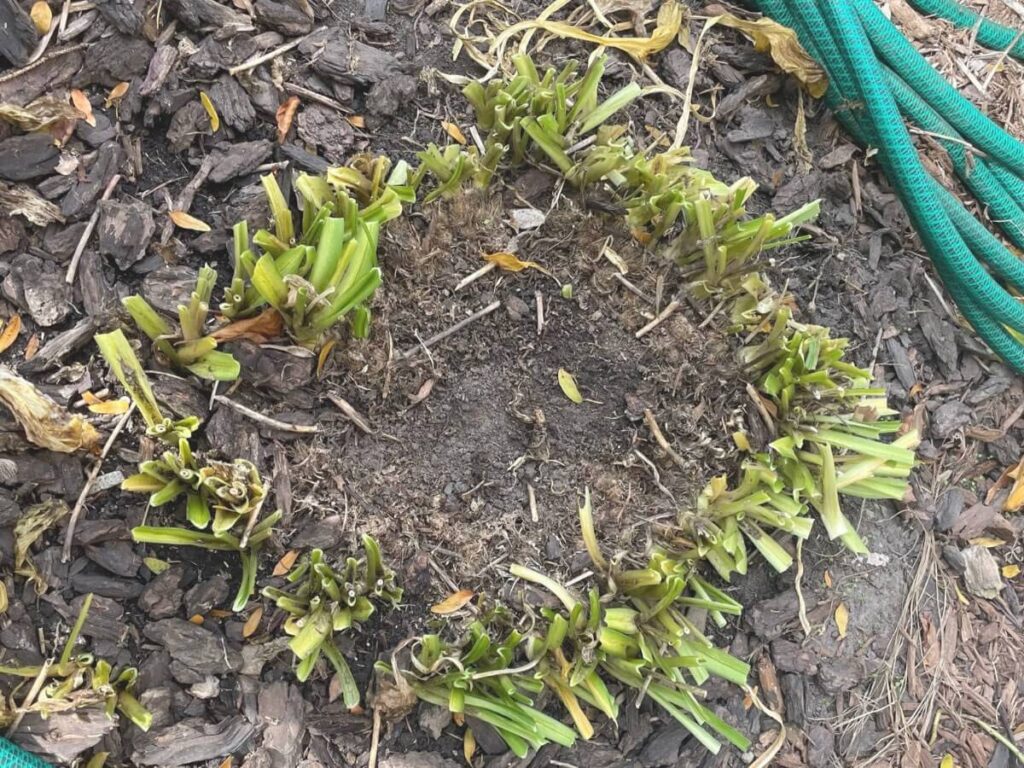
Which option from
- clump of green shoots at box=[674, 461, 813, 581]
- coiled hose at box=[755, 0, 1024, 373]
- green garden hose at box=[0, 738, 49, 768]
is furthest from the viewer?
coiled hose at box=[755, 0, 1024, 373]

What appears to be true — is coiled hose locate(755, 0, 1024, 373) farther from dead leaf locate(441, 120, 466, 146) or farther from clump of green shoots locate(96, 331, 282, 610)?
clump of green shoots locate(96, 331, 282, 610)

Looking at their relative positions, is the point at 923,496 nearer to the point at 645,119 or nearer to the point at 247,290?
the point at 645,119

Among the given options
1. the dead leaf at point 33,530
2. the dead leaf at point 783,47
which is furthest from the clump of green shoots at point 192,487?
the dead leaf at point 783,47

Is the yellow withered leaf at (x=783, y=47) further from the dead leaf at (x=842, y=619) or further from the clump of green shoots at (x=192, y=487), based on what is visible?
the clump of green shoots at (x=192, y=487)

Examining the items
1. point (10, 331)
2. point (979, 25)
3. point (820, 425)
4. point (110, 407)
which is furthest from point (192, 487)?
point (979, 25)

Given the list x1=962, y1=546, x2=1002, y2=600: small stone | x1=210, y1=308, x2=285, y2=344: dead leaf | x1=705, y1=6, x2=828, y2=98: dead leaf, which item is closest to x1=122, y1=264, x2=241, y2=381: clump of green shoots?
x1=210, y1=308, x2=285, y2=344: dead leaf

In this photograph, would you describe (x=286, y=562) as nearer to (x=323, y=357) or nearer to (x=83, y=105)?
(x=323, y=357)
